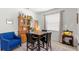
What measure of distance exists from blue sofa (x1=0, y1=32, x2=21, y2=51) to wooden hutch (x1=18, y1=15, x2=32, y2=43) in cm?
9

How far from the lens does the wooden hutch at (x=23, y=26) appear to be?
144cm

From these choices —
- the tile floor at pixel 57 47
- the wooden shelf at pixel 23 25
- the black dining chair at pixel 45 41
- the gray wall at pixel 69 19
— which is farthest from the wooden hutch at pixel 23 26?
the gray wall at pixel 69 19

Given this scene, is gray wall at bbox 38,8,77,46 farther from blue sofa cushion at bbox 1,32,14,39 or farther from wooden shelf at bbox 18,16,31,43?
blue sofa cushion at bbox 1,32,14,39

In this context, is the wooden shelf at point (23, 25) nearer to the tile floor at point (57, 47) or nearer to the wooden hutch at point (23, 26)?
the wooden hutch at point (23, 26)

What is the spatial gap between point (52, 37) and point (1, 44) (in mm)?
871

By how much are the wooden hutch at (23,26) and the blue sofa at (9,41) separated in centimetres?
9

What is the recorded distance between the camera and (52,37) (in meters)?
1.47

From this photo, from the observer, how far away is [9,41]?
1.38 metres

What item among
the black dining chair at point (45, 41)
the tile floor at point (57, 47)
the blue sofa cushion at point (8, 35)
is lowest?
the tile floor at point (57, 47)

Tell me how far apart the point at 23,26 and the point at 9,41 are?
0.34 meters

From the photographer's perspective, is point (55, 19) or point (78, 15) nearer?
point (78, 15)
